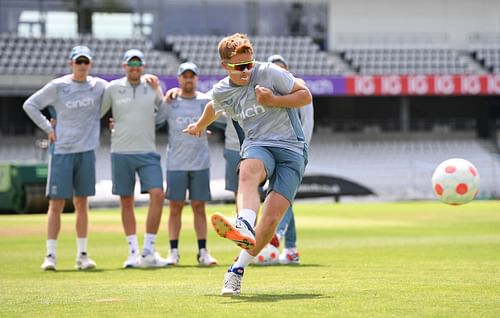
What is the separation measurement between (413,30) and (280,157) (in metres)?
44.0

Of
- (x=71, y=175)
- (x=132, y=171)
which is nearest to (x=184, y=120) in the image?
(x=132, y=171)

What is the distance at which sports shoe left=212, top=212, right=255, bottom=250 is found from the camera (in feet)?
26.7

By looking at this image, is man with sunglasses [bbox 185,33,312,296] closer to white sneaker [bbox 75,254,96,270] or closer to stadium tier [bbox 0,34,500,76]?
white sneaker [bbox 75,254,96,270]

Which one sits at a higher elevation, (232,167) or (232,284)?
(232,284)

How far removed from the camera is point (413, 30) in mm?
51938

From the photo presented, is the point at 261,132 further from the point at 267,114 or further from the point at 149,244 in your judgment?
the point at 149,244

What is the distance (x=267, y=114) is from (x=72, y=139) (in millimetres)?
4592

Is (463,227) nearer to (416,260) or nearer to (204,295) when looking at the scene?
(416,260)

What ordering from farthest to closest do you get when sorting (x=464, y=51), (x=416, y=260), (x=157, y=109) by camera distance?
(x=464, y=51)
(x=157, y=109)
(x=416, y=260)

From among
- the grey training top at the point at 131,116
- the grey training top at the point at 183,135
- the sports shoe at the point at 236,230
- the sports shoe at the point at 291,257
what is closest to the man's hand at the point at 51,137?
the grey training top at the point at 131,116

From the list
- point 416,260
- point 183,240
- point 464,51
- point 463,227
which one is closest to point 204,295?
point 416,260

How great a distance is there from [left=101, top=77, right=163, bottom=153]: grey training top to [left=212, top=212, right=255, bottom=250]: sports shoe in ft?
16.2

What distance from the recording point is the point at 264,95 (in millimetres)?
8812

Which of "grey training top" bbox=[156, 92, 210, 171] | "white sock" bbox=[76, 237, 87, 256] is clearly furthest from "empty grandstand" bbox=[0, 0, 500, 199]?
"white sock" bbox=[76, 237, 87, 256]
